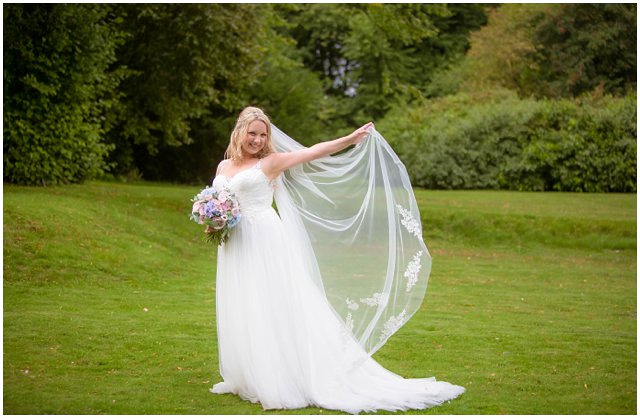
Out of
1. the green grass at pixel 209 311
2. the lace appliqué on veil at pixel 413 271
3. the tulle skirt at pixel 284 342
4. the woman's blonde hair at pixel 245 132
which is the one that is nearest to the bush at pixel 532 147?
the green grass at pixel 209 311

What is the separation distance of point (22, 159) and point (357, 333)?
13.2m

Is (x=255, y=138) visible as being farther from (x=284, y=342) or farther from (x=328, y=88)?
(x=328, y=88)

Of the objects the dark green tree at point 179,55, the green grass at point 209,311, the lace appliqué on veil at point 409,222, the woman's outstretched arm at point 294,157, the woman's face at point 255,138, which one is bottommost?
the green grass at point 209,311

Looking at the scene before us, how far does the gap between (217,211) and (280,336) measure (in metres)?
1.23

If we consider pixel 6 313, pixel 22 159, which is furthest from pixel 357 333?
pixel 22 159

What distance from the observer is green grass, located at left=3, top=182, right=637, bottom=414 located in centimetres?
759

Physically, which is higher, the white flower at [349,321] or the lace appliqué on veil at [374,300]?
the lace appliqué on veil at [374,300]

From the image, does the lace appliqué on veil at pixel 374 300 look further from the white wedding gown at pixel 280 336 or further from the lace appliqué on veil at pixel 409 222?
the lace appliqué on veil at pixel 409 222

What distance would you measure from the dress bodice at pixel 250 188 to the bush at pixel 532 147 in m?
22.8

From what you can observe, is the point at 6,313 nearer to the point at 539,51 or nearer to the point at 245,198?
the point at 245,198

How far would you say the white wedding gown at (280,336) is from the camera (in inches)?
282

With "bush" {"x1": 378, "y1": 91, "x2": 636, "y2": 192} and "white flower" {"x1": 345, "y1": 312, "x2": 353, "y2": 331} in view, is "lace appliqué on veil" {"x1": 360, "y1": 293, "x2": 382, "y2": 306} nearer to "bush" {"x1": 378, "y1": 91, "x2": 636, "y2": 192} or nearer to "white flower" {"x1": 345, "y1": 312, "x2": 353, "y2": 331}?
"white flower" {"x1": 345, "y1": 312, "x2": 353, "y2": 331}

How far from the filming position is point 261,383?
7.17 m

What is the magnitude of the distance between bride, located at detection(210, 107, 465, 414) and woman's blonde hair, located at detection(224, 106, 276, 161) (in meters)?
0.01
